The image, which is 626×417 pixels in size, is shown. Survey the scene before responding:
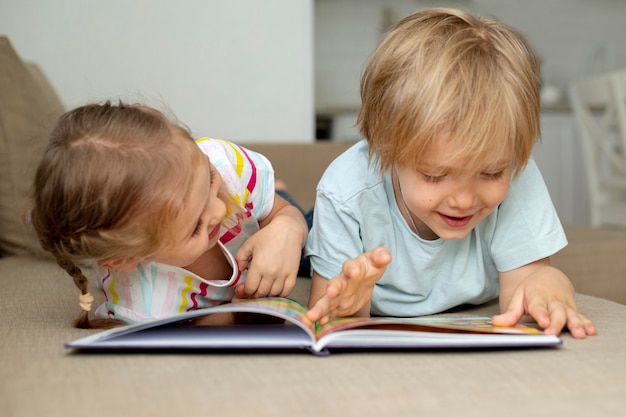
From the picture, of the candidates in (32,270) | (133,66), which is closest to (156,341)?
(32,270)

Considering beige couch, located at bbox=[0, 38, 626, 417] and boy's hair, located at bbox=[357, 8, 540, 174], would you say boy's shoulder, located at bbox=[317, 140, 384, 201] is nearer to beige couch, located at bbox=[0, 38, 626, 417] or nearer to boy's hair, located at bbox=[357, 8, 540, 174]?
boy's hair, located at bbox=[357, 8, 540, 174]

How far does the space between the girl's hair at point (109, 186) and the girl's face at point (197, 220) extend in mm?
12

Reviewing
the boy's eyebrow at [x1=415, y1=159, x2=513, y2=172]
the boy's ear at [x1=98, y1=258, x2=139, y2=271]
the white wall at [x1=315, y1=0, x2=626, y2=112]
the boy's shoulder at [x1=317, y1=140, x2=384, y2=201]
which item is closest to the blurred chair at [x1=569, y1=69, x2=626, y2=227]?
the white wall at [x1=315, y1=0, x2=626, y2=112]

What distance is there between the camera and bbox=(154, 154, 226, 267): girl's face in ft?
3.05

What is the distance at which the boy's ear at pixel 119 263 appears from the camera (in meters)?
0.97

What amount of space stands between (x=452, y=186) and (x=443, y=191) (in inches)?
0.6

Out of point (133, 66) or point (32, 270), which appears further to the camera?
point (133, 66)

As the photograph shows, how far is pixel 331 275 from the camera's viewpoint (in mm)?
1111

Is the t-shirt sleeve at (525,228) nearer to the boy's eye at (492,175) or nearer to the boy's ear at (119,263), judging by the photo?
the boy's eye at (492,175)

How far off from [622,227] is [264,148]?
5.26ft

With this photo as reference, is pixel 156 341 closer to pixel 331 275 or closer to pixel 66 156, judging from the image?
pixel 66 156

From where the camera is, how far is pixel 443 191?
98 centimetres

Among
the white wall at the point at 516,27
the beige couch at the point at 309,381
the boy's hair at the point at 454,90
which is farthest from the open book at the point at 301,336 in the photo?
the white wall at the point at 516,27

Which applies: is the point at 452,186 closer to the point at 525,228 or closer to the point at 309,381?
the point at 525,228
